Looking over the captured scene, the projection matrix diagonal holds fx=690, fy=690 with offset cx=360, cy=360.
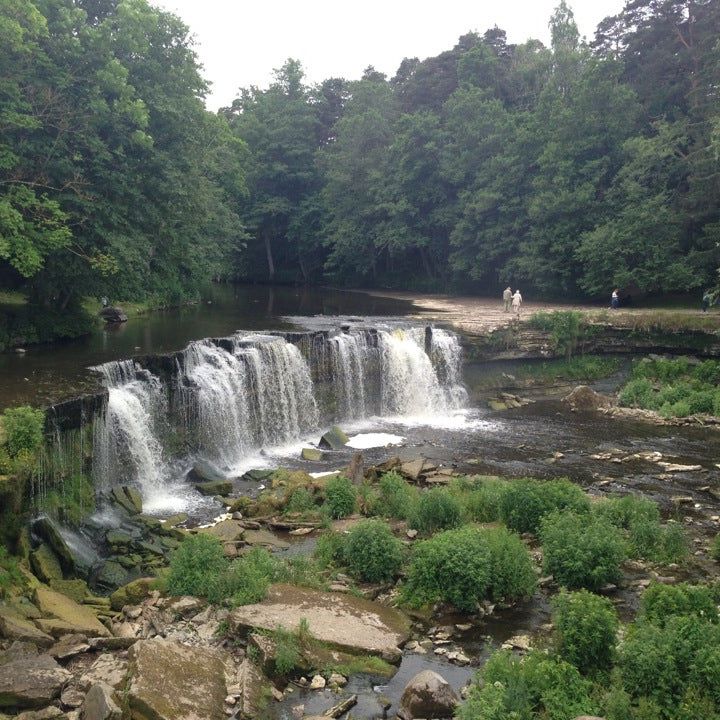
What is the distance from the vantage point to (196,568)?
10.1 metres

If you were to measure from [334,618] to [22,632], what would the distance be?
385cm

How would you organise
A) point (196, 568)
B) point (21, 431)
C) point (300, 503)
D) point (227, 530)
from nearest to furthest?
1. point (196, 568)
2. point (21, 431)
3. point (227, 530)
4. point (300, 503)

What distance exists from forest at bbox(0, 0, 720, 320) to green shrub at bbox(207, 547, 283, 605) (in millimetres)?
10441

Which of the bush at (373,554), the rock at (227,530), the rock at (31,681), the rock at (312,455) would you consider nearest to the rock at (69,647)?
the rock at (31,681)

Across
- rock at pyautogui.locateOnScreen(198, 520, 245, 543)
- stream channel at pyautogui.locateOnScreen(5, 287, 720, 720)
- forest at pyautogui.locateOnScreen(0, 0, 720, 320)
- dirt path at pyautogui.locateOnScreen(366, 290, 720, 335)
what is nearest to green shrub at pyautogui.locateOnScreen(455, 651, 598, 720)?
stream channel at pyautogui.locateOnScreen(5, 287, 720, 720)

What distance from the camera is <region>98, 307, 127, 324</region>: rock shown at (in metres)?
27.7

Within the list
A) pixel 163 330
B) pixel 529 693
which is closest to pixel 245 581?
pixel 529 693

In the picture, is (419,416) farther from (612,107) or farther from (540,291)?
(612,107)

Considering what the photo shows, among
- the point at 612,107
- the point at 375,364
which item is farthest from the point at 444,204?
the point at 375,364

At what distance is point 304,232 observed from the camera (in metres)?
51.0

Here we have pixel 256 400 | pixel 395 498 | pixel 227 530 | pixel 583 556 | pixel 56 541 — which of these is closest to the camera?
pixel 583 556

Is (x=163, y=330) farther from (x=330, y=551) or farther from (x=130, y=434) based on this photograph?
(x=330, y=551)

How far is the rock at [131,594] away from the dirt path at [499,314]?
59.2 feet

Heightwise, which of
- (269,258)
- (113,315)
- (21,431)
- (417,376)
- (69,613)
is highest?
(269,258)
